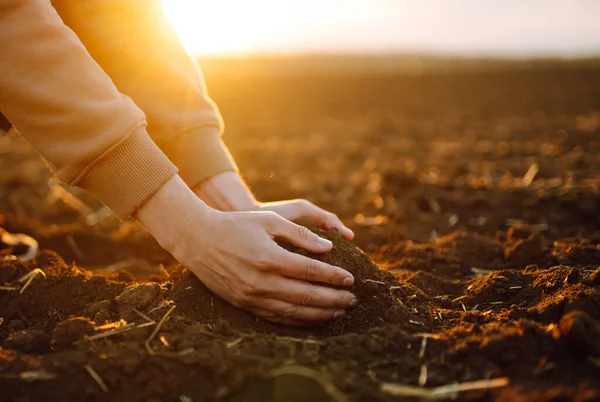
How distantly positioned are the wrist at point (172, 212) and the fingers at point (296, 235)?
23cm

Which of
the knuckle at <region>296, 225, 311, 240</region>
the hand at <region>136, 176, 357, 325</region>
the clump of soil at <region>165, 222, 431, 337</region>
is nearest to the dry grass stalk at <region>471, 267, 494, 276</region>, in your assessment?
the clump of soil at <region>165, 222, 431, 337</region>

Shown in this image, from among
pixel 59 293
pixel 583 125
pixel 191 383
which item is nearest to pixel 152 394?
pixel 191 383

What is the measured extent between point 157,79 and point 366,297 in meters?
1.37

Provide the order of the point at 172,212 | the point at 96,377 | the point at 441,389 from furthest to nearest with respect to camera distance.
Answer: the point at 172,212 < the point at 96,377 < the point at 441,389

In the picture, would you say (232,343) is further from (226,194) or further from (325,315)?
(226,194)

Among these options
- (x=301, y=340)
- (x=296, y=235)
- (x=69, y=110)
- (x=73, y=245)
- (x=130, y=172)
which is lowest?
(x=73, y=245)

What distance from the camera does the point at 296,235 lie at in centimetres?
210

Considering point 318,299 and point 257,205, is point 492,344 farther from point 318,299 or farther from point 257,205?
point 257,205

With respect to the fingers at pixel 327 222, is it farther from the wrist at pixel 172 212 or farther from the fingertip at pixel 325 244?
the wrist at pixel 172 212

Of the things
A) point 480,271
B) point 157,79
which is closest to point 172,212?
point 157,79

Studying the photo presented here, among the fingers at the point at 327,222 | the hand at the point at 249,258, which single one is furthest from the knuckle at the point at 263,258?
the fingers at the point at 327,222

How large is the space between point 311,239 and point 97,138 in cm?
82

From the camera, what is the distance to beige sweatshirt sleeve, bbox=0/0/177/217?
1.94 meters

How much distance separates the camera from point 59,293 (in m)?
2.43
